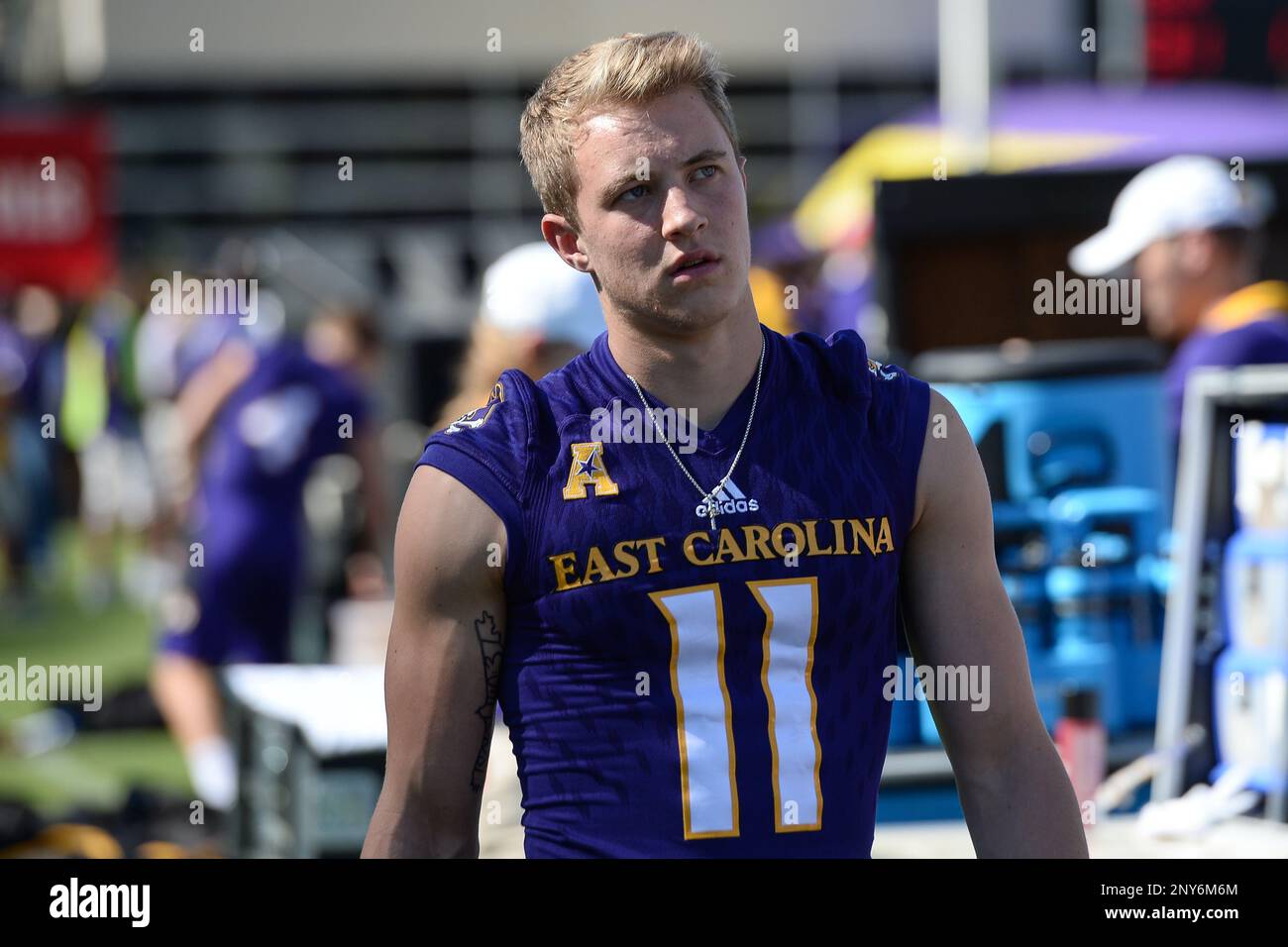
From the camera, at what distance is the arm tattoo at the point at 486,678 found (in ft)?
7.63

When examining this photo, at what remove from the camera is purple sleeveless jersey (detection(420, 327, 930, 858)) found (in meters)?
2.25

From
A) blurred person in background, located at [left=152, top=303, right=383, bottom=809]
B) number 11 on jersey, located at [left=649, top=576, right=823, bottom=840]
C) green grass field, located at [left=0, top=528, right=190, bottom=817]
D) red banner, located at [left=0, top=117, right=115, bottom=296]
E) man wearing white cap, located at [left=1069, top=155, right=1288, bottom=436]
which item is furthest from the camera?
red banner, located at [left=0, top=117, right=115, bottom=296]

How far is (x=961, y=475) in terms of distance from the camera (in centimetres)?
240

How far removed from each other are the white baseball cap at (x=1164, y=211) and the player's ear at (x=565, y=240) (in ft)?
10.7

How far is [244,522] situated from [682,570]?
507 cm

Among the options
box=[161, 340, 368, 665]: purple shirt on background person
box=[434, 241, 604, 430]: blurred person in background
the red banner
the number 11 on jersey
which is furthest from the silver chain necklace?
the red banner

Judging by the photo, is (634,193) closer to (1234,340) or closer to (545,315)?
(545,315)

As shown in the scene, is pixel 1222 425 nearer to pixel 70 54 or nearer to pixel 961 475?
pixel 961 475

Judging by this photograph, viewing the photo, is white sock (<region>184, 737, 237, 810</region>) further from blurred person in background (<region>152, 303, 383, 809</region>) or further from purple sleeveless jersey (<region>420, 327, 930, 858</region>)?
purple sleeveless jersey (<region>420, 327, 930, 858</region>)

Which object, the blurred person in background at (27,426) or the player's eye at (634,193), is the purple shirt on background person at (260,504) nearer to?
the player's eye at (634,193)

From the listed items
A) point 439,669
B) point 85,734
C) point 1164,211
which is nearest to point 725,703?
point 439,669

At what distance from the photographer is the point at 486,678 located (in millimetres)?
2348
